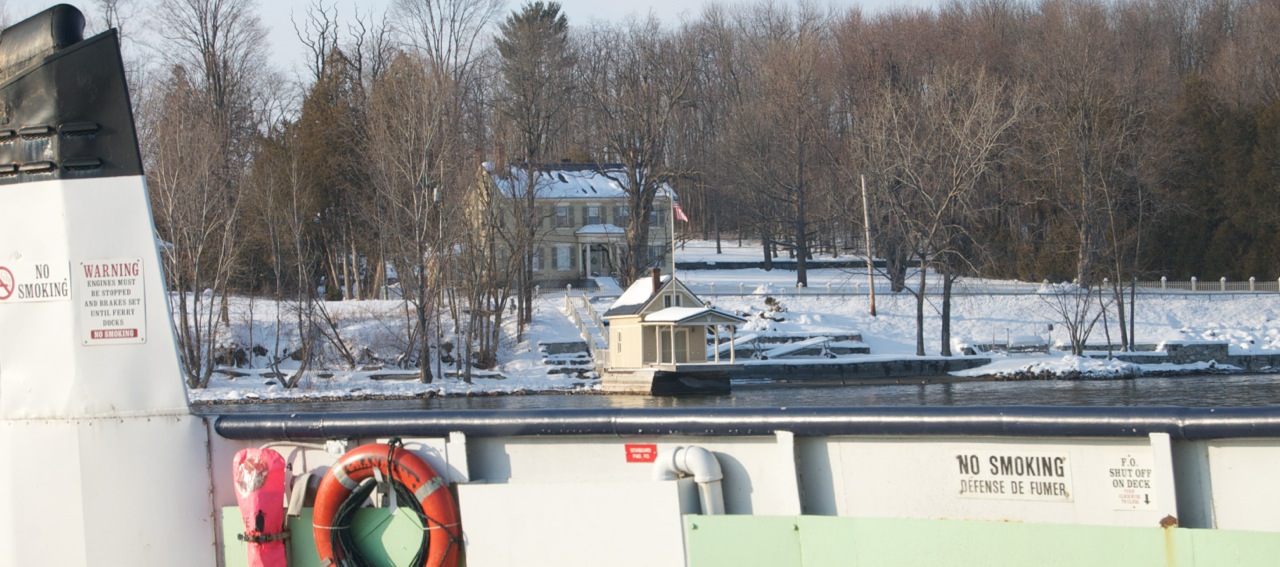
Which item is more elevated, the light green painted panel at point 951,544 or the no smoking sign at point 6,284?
the no smoking sign at point 6,284

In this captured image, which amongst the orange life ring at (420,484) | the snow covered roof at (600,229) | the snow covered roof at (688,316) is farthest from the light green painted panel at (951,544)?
the snow covered roof at (600,229)

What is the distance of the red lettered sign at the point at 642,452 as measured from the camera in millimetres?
5074

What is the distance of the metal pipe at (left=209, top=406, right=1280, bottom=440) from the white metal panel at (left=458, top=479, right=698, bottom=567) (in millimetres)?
254

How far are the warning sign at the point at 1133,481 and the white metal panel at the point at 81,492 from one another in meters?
3.98

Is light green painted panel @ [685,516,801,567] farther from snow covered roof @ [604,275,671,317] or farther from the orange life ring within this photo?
snow covered roof @ [604,275,671,317]

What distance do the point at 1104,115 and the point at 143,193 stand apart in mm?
56216

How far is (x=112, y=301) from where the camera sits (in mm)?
5375

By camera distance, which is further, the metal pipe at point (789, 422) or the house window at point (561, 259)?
the house window at point (561, 259)

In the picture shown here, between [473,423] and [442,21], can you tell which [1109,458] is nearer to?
[473,423]

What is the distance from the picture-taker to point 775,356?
160ft

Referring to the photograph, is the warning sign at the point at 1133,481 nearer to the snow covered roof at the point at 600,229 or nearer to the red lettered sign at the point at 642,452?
the red lettered sign at the point at 642,452

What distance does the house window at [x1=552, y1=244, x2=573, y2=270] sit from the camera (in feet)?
230

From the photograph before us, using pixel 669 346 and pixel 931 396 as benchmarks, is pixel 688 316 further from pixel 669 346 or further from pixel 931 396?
pixel 931 396

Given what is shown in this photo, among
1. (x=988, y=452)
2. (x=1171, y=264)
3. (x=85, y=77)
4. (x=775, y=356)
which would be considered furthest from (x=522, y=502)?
(x=1171, y=264)
